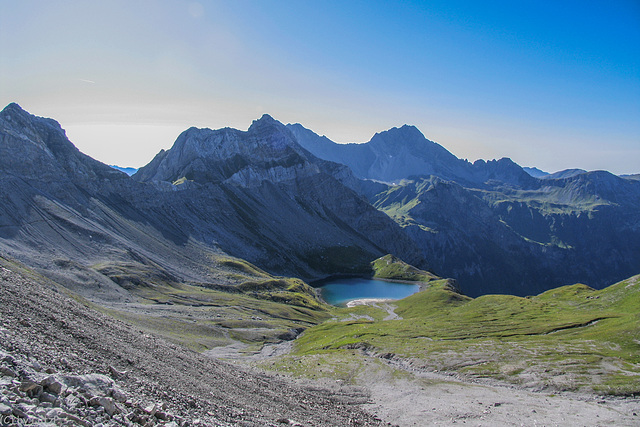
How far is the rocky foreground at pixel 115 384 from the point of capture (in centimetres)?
1889

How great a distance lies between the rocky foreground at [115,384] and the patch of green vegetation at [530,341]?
25.5m

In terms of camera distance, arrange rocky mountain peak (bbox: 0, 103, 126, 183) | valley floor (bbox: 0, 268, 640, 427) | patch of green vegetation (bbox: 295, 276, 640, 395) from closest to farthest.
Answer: valley floor (bbox: 0, 268, 640, 427)
patch of green vegetation (bbox: 295, 276, 640, 395)
rocky mountain peak (bbox: 0, 103, 126, 183)

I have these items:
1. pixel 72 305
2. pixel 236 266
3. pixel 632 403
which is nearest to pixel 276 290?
pixel 236 266

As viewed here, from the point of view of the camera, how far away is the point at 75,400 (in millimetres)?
19469

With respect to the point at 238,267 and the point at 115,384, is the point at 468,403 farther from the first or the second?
the point at 238,267

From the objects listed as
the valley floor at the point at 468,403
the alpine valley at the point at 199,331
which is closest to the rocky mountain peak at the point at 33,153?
the alpine valley at the point at 199,331

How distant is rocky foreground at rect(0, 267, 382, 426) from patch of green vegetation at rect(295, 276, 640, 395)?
2554 centimetres

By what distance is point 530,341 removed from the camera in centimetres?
7381

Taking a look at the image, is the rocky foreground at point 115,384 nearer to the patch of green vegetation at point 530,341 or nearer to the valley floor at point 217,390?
the valley floor at point 217,390

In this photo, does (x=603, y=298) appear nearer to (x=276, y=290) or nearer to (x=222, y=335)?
(x=222, y=335)

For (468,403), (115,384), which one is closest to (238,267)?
(468,403)

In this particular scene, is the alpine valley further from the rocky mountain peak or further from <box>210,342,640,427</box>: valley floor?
the rocky mountain peak

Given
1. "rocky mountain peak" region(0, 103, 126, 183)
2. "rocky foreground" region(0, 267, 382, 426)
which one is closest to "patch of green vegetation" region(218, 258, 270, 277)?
"rocky mountain peak" region(0, 103, 126, 183)

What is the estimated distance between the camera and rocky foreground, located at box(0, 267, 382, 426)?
18.9 meters
